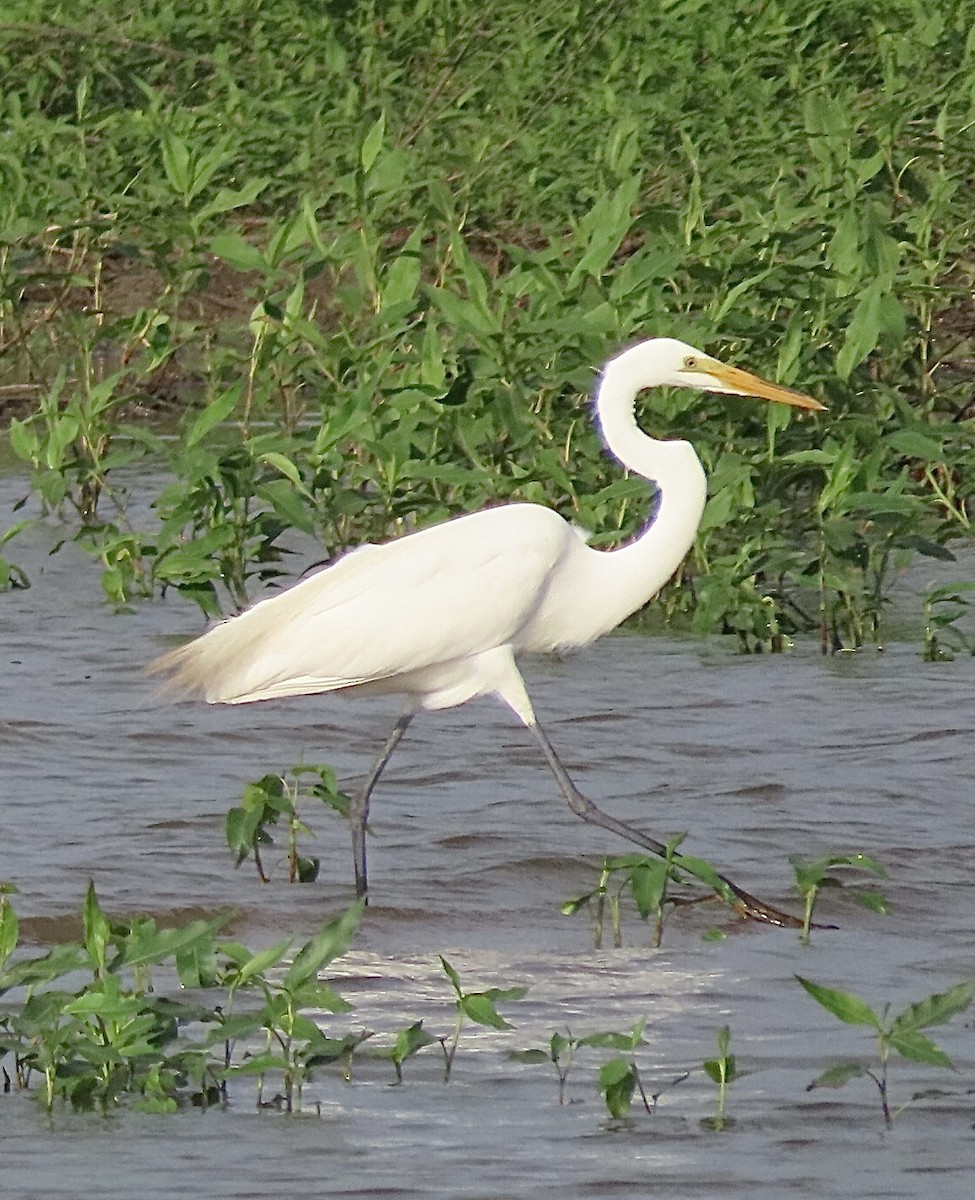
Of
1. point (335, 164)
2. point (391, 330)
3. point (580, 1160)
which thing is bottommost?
point (580, 1160)

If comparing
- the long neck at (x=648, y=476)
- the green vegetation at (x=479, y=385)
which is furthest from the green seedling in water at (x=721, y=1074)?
the long neck at (x=648, y=476)

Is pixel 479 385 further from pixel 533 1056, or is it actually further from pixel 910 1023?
pixel 910 1023

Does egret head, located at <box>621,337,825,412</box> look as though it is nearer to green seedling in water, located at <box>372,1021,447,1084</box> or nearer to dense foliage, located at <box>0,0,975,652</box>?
dense foliage, located at <box>0,0,975,652</box>

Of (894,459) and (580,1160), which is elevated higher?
(894,459)

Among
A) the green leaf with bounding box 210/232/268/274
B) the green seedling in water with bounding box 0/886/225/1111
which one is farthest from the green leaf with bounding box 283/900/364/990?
the green leaf with bounding box 210/232/268/274

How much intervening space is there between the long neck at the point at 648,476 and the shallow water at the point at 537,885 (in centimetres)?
58

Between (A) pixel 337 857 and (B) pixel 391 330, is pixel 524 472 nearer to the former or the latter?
(B) pixel 391 330

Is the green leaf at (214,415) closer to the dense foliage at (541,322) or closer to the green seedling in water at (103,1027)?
the dense foliage at (541,322)

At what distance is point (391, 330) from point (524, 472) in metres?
0.59

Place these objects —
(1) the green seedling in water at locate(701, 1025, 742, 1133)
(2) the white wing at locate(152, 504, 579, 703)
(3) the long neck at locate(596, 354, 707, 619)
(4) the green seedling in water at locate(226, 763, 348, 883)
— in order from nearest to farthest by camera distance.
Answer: (1) the green seedling in water at locate(701, 1025, 742, 1133) < (4) the green seedling in water at locate(226, 763, 348, 883) < (2) the white wing at locate(152, 504, 579, 703) < (3) the long neck at locate(596, 354, 707, 619)

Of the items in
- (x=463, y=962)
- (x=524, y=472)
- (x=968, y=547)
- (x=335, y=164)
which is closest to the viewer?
(x=463, y=962)

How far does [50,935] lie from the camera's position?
5402mm

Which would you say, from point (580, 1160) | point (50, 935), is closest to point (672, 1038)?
point (580, 1160)

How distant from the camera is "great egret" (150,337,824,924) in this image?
6.15 meters
